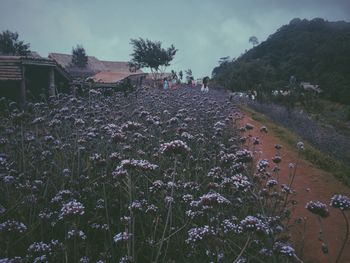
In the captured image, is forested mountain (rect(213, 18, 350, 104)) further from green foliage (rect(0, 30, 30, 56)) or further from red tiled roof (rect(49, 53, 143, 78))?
green foliage (rect(0, 30, 30, 56))

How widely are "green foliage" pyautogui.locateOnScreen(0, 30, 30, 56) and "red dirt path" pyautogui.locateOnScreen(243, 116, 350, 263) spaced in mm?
36932

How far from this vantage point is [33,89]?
2055 centimetres

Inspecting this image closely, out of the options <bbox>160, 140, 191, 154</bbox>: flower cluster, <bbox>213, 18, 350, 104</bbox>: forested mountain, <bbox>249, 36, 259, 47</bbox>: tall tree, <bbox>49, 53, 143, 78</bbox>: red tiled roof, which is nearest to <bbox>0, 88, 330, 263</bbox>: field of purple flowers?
<bbox>160, 140, 191, 154</bbox>: flower cluster

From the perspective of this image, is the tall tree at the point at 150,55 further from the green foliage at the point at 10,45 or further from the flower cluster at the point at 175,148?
the flower cluster at the point at 175,148

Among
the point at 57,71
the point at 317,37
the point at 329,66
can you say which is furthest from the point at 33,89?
the point at 317,37

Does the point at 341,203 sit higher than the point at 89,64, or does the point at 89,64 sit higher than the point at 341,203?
the point at 89,64

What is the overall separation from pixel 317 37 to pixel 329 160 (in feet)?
164

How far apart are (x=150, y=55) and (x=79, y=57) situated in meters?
10.4

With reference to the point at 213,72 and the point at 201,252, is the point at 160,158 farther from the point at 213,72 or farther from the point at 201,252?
the point at 213,72

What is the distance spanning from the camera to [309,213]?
6.03 metres

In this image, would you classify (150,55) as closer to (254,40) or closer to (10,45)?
(10,45)

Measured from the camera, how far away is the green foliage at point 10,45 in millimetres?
39419

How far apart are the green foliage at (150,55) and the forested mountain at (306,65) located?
8.67 m

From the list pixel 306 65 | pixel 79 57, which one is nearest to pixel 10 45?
pixel 79 57
